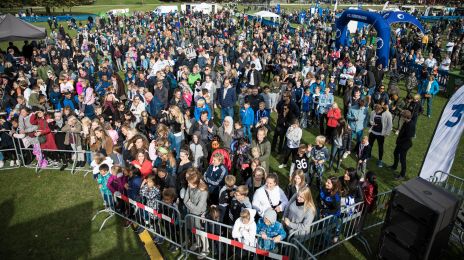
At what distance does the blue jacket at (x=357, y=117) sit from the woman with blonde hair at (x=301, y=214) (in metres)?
4.88

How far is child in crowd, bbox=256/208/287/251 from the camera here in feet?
16.3

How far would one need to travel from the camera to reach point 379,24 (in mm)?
17391

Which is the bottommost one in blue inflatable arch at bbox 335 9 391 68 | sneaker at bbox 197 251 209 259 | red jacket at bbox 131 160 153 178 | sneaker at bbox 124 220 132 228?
sneaker at bbox 124 220 132 228

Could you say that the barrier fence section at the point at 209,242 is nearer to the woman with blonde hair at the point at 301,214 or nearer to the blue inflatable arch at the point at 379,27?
the woman with blonde hair at the point at 301,214

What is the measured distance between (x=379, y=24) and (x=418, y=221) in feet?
52.8

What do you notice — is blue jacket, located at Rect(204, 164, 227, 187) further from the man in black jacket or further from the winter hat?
the man in black jacket

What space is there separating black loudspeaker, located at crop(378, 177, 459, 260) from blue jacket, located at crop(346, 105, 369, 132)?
474cm

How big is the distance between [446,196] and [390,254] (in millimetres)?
1176

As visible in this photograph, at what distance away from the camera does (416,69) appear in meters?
17.2

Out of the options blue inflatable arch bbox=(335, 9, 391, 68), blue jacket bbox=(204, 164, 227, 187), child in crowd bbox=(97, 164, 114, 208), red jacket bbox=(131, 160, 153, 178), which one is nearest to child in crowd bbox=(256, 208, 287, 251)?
blue jacket bbox=(204, 164, 227, 187)

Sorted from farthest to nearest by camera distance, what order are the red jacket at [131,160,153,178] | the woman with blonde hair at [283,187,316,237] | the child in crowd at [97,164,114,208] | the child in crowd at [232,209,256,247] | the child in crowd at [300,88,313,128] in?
the child in crowd at [300,88,313,128] < the red jacket at [131,160,153,178] < the child in crowd at [97,164,114,208] < the woman with blonde hair at [283,187,316,237] < the child in crowd at [232,209,256,247]

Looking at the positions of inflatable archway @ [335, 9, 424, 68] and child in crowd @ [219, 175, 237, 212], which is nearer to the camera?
child in crowd @ [219, 175, 237, 212]

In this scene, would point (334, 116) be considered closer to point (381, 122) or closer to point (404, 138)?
point (381, 122)

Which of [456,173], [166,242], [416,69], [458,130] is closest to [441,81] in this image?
[416,69]
